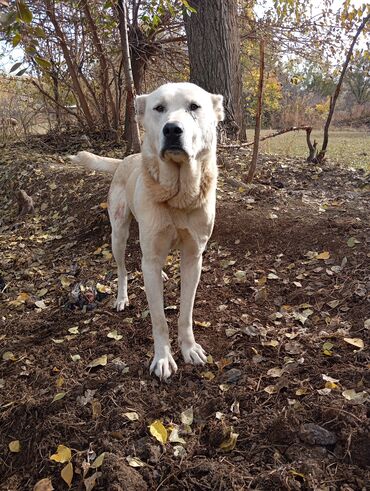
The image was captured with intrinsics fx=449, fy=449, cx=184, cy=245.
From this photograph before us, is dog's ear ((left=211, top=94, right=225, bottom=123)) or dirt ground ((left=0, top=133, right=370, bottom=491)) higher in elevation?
dog's ear ((left=211, top=94, right=225, bottom=123))

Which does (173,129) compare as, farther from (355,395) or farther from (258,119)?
(258,119)

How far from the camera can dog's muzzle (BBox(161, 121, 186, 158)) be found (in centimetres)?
254

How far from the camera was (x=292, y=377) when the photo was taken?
2.70m

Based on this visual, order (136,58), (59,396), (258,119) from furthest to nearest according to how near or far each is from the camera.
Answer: (136,58), (258,119), (59,396)

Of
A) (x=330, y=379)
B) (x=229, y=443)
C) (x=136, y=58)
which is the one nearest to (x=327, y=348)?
(x=330, y=379)

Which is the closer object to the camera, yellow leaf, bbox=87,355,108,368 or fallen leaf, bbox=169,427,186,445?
fallen leaf, bbox=169,427,186,445

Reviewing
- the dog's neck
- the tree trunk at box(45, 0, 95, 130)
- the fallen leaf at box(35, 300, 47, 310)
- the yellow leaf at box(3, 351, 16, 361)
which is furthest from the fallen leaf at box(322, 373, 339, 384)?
the tree trunk at box(45, 0, 95, 130)

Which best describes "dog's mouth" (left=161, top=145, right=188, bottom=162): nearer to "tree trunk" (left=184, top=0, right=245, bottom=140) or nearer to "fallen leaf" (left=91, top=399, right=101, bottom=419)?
"fallen leaf" (left=91, top=399, right=101, bottom=419)

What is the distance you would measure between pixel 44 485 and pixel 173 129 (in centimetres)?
195

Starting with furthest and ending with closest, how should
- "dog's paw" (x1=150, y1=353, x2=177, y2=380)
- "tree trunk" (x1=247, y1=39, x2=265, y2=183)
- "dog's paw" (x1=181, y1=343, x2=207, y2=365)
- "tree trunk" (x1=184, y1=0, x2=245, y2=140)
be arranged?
"tree trunk" (x1=184, y1=0, x2=245, y2=140), "tree trunk" (x1=247, y1=39, x2=265, y2=183), "dog's paw" (x1=181, y1=343, x2=207, y2=365), "dog's paw" (x1=150, y1=353, x2=177, y2=380)

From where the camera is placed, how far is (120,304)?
3.84m

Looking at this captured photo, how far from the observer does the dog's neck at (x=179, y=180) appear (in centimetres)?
280

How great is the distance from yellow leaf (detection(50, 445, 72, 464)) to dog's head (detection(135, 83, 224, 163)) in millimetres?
1698

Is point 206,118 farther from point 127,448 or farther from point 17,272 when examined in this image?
point 17,272
